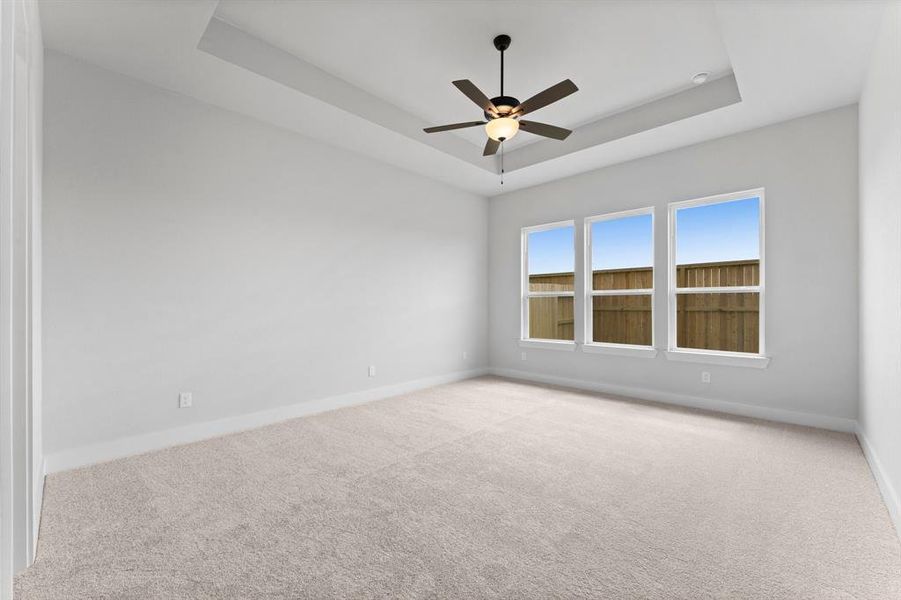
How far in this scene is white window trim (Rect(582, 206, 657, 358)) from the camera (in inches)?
189

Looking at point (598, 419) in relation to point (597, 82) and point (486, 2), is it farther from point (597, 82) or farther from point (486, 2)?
point (486, 2)

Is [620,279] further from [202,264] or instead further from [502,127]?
[202,264]

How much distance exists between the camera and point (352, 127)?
3.99 m

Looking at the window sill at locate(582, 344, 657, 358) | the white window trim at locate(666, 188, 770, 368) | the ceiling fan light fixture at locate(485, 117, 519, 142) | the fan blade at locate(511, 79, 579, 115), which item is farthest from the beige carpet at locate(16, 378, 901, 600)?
the fan blade at locate(511, 79, 579, 115)

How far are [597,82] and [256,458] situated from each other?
412cm

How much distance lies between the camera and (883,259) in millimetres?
2535

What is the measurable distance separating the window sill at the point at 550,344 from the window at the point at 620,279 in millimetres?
Result: 230

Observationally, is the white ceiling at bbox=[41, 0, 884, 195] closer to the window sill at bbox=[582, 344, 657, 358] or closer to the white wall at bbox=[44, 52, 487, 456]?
the white wall at bbox=[44, 52, 487, 456]

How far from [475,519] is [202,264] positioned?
2.90 meters

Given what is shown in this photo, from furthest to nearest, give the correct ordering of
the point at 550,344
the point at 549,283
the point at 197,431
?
1. the point at 549,283
2. the point at 550,344
3. the point at 197,431

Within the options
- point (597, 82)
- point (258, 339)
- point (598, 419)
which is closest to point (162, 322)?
point (258, 339)

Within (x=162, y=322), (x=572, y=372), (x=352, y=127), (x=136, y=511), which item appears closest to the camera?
(x=136, y=511)

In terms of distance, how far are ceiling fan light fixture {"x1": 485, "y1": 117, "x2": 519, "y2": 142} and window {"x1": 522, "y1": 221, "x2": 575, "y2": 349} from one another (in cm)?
263

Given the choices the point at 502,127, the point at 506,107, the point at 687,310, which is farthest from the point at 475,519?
the point at 687,310
